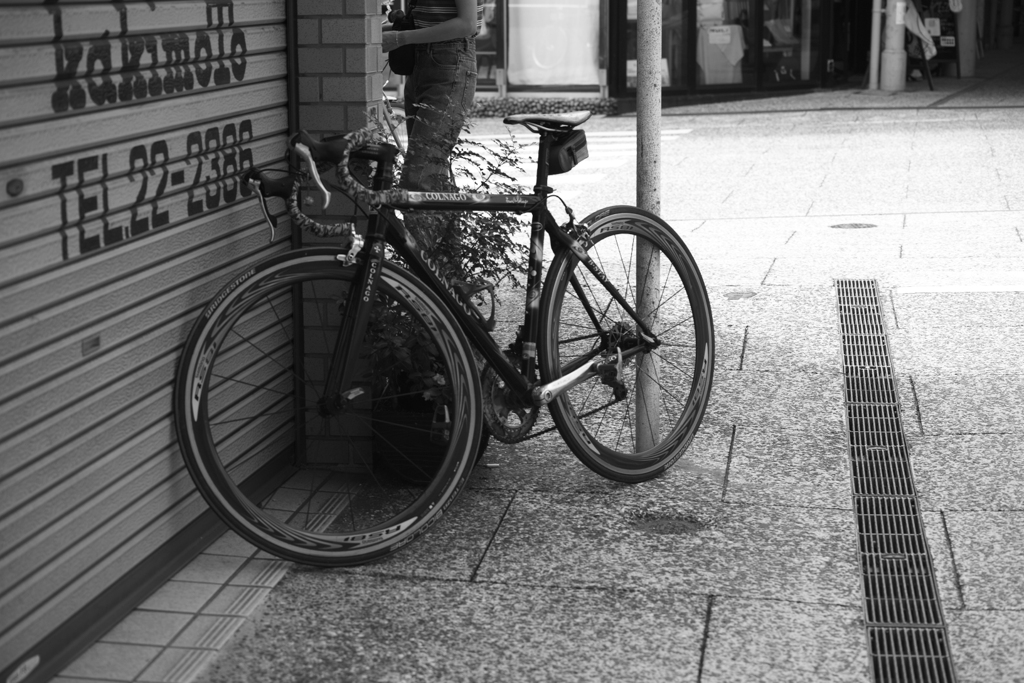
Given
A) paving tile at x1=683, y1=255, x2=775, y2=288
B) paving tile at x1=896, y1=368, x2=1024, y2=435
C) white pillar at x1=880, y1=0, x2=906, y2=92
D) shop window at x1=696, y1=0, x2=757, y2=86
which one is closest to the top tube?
paving tile at x1=896, y1=368, x2=1024, y2=435

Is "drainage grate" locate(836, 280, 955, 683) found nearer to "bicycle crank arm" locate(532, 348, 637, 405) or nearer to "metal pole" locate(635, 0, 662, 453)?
"metal pole" locate(635, 0, 662, 453)

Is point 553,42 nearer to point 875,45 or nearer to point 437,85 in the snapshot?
point 875,45

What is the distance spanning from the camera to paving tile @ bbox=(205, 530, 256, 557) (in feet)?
12.9

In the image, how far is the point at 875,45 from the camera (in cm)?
2005

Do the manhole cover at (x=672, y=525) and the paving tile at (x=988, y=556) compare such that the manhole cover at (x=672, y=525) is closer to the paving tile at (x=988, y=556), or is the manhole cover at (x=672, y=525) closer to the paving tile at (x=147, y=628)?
the paving tile at (x=988, y=556)

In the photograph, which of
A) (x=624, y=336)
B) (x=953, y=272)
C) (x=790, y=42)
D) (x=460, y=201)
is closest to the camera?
(x=460, y=201)

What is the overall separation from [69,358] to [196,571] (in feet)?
2.85

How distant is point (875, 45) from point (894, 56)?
343 millimetres

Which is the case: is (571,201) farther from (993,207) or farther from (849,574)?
(849,574)

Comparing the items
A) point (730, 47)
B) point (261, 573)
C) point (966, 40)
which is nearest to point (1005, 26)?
point (966, 40)

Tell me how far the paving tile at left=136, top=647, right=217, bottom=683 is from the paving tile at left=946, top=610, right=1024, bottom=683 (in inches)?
71.9

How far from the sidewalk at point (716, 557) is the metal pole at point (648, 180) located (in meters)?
0.24

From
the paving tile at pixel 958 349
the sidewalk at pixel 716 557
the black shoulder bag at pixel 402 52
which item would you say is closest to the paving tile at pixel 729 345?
the sidewalk at pixel 716 557

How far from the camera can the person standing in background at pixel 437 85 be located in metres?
4.61
